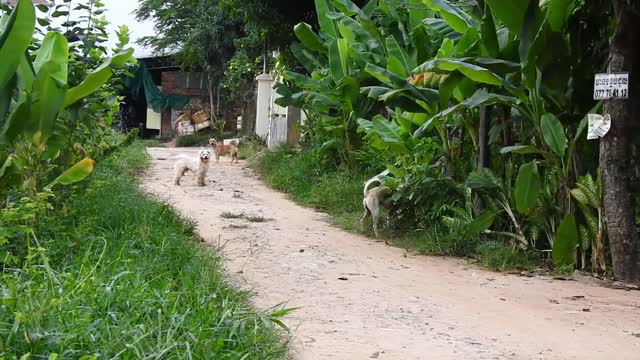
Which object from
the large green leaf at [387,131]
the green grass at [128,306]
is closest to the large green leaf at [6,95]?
the green grass at [128,306]

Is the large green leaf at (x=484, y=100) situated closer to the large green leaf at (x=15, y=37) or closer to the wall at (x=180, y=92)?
the large green leaf at (x=15, y=37)

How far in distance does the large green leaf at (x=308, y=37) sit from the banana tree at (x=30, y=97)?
570 centimetres

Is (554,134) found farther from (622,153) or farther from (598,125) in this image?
(622,153)

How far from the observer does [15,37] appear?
176 inches

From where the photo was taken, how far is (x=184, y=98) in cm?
2556

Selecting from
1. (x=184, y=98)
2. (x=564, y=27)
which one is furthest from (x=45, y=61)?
(x=184, y=98)

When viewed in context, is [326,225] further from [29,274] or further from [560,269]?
[29,274]

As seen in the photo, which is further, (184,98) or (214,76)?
(184,98)

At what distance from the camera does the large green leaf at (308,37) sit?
1071cm

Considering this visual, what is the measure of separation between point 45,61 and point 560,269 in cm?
419

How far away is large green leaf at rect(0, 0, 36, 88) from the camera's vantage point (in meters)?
4.39

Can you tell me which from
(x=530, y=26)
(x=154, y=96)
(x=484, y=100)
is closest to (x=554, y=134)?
(x=484, y=100)

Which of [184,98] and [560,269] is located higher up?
[184,98]

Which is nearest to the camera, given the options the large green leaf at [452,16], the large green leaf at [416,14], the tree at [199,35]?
the large green leaf at [452,16]
